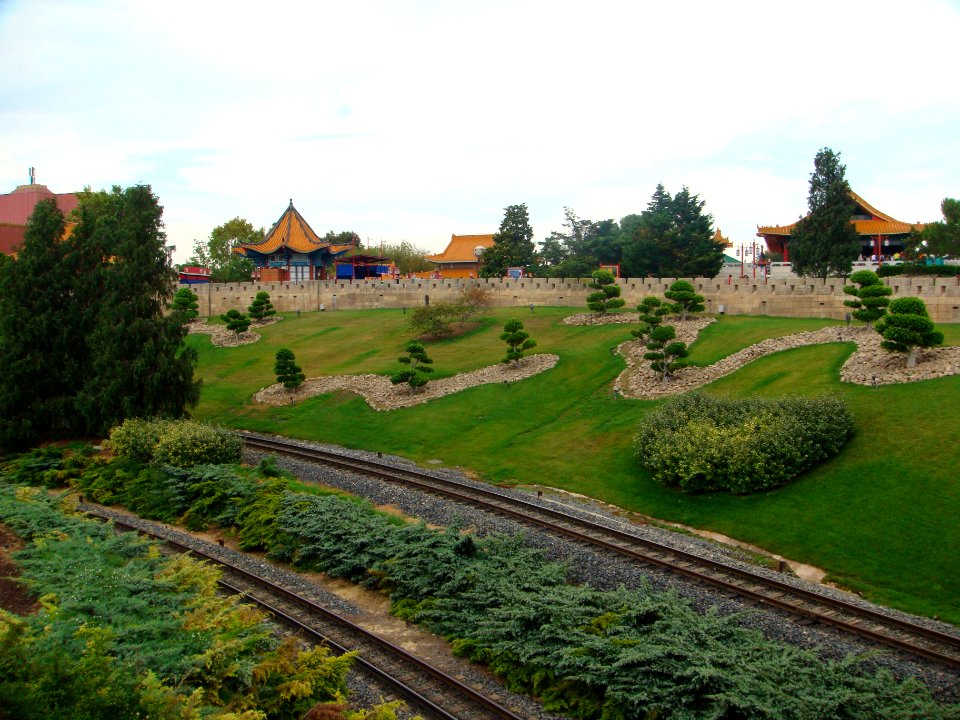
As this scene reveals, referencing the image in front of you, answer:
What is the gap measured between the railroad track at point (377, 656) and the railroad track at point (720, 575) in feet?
17.9

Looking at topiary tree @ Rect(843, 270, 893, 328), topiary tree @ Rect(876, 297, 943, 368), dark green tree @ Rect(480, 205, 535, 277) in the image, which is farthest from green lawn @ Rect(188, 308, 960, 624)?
dark green tree @ Rect(480, 205, 535, 277)

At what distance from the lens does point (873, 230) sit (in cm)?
5409

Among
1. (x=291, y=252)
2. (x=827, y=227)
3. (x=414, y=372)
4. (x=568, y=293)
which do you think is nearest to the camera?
(x=414, y=372)

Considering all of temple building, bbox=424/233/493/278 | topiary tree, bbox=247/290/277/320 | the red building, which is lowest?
topiary tree, bbox=247/290/277/320

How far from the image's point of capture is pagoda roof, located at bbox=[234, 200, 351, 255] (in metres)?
63.2

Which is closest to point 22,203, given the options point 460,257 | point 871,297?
point 460,257

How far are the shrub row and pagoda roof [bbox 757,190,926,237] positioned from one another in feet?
140

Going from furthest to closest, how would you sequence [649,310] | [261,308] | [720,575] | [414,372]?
[261,308] < [649,310] < [414,372] < [720,575]

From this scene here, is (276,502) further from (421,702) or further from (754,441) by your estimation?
(754,441)

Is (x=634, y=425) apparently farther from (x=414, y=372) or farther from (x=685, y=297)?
(x=685, y=297)

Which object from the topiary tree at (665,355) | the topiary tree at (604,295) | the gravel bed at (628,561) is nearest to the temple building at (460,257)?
the topiary tree at (604,295)

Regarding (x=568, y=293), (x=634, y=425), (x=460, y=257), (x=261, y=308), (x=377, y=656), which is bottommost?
(x=377, y=656)

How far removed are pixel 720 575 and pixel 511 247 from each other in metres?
49.6

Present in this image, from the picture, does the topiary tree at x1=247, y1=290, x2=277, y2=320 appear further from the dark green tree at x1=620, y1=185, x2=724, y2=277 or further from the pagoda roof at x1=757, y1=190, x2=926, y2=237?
the pagoda roof at x1=757, y1=190, x2=926, y2=237
